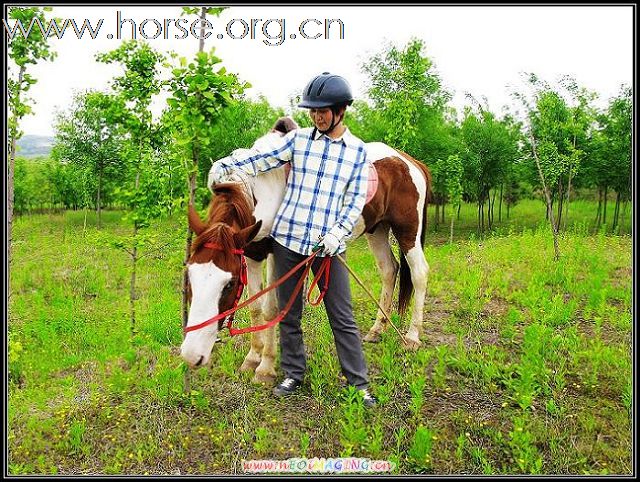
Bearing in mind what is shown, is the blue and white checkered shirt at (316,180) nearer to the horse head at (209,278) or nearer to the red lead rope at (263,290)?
the red lead rope at (263,290)

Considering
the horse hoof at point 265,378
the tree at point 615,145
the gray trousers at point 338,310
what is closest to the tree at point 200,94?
the gray trousers at point 338,310

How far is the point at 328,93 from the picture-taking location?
348 cm

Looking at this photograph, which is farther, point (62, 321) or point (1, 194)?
point (62, 321)

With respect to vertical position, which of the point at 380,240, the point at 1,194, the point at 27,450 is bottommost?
the point at 27,450

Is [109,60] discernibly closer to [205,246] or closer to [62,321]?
[205,246]

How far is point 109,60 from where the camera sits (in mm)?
4582

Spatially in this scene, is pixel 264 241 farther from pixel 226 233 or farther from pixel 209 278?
pixel 209 278

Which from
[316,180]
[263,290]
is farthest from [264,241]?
[316,180]

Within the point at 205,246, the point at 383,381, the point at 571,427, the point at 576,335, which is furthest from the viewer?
the point at 576,335

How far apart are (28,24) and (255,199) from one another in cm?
212

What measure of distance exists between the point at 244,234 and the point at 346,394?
1620 millimetres

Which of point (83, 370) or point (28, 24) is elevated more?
point (28, 24)

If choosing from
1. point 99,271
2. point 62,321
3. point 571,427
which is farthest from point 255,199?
point 99,271

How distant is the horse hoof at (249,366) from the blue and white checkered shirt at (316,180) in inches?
54.0
